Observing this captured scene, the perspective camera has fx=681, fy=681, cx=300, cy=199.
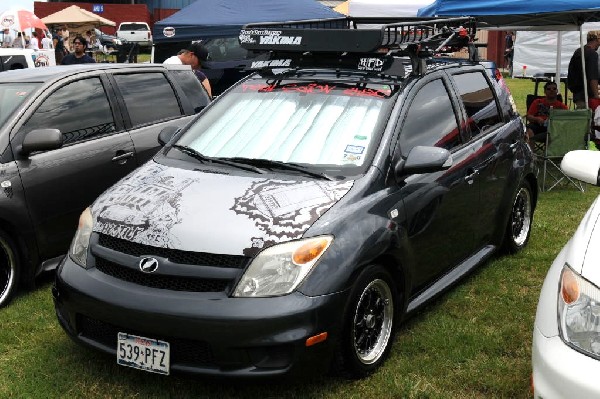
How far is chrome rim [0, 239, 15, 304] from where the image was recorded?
4.43 meters

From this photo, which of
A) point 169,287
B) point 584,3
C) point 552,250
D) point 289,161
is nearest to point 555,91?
point 584,3

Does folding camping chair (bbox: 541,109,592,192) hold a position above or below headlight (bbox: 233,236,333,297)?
below

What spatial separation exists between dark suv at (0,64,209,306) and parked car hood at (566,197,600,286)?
10.7 ft

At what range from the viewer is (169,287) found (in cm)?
307

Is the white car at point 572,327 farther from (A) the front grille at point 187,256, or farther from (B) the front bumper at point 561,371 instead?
(A) the front grille at point 187,256

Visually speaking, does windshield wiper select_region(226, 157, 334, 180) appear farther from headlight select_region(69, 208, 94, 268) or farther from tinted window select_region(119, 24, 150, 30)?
tinted window select_region(119, 24, 150, 30)

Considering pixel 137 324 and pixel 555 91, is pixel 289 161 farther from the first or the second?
pixel 555 91

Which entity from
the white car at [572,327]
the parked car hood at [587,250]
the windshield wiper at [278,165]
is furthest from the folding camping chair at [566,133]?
the white car at [572,327]

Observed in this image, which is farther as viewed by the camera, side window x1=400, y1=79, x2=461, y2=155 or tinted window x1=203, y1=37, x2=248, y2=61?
tinted window x1=203, y1=37, x2=248, y2=61

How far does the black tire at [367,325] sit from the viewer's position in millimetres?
3221

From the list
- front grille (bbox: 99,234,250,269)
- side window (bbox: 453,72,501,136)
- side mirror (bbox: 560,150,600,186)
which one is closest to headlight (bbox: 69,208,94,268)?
front grille (bbox: 99,234,250,269)

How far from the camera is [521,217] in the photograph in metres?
5.63

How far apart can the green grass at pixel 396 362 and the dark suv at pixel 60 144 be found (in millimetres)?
411

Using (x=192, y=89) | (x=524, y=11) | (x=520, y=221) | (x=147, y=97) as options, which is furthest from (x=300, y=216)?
(x=524, y=11)
